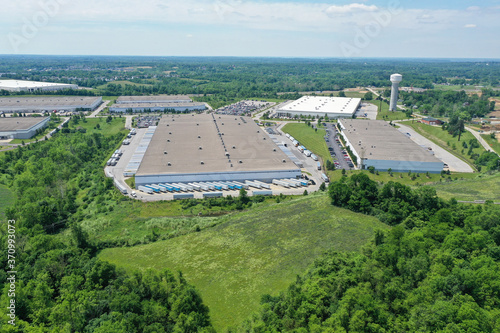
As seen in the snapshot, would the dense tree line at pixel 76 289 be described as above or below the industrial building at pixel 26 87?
below

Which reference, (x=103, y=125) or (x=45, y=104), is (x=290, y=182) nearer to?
(x=103, y=125)

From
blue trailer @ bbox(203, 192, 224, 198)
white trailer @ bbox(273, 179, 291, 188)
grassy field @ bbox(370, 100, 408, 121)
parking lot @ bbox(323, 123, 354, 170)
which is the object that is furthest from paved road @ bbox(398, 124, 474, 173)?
blue trailer @ bbox(203, 192, 224, 198)

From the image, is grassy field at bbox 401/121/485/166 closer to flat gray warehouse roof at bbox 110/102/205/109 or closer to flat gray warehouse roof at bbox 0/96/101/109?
flat gray warehouse roof at bbox 110/102/205/109

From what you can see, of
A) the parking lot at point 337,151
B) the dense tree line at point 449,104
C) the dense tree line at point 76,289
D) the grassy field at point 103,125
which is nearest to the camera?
the dense tree line at point 76,289

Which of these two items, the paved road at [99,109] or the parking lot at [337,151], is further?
the paved road at [99,109]

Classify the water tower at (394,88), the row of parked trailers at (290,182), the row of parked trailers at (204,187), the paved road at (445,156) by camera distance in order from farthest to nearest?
1. the water tower at (394,88)
2. the paved road at (445,156)
3. the row of parked trailers at (290,182)
4. the row of parked trailers at (204,187)

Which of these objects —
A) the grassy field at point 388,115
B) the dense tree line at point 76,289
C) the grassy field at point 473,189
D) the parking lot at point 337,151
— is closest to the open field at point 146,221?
the dense tree line at point 76,289

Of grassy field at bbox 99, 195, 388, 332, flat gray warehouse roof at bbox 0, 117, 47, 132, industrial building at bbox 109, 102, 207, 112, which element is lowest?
grassy field at bbox 99, 195, 388, 332

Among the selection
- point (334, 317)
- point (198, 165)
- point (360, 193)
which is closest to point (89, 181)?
point (198, 165)

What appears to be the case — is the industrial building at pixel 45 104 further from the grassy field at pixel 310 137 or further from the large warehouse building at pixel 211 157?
the grassy field at pixel 310 137
